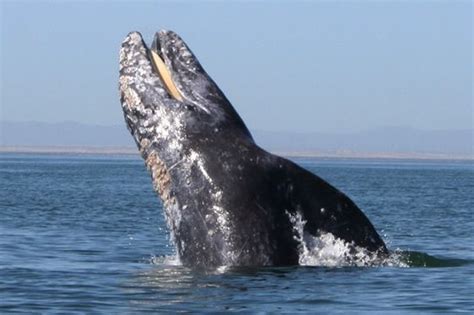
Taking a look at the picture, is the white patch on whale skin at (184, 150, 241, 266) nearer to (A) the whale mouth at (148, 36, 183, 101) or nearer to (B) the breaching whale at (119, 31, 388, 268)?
(B) the breaching whale at (119, 31, 388, 268)

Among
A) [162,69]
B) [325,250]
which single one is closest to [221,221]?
[325,250]

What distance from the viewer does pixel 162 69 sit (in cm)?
1582

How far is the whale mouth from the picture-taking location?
15531mm

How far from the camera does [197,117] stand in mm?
Result: 15016

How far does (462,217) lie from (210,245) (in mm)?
22873

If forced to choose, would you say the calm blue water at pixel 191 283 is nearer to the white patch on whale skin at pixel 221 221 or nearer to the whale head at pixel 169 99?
the white patch on whale skin at pixel 221 221

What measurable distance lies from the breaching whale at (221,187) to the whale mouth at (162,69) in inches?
1.1

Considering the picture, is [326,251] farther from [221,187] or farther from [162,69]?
[162,69]

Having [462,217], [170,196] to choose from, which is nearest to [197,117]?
[170,196]

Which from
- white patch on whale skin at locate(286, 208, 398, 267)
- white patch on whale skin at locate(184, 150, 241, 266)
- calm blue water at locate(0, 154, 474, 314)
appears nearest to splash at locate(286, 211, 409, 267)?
white patch on whale skin at locate(286, 208, 398, 267)

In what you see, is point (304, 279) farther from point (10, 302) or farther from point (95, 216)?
point (95, 216)

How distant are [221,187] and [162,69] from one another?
6.33 ft

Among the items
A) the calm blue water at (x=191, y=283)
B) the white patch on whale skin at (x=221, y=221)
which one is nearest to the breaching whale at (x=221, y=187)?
the white patch on whale skin at (x=221, y=221)

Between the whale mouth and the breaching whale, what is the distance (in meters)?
0.03
